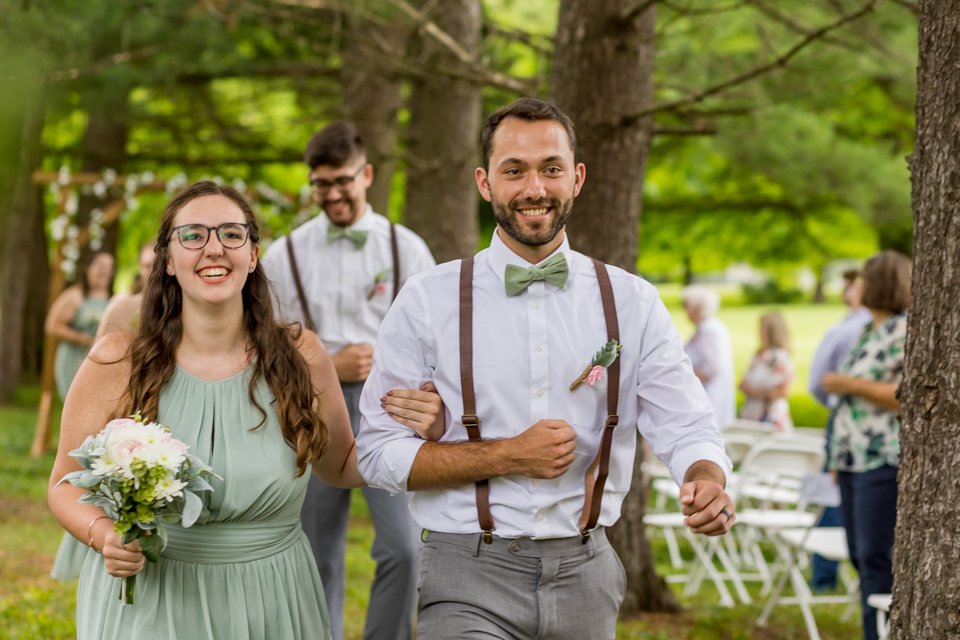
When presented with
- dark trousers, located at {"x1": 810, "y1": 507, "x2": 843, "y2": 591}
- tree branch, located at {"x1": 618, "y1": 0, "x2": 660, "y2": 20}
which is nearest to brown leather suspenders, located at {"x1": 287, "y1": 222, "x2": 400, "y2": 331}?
tree branch, located at {"x1": 618, "y1": 0, "x2": 660, "y2": 20}

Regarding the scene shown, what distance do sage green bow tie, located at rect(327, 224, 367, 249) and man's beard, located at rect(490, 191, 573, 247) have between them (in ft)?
7.73

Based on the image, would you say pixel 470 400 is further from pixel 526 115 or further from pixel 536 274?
pixel 526 115

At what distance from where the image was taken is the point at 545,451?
3250 mm

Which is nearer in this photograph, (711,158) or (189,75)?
(189,75)

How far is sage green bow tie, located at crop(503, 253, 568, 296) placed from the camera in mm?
3467

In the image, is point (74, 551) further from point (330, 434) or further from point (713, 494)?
point (713, 494)

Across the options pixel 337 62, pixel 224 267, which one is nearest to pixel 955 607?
pixel 224 267

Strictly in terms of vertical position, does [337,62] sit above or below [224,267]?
above

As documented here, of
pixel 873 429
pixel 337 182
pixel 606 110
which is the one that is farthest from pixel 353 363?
pixel 873 429

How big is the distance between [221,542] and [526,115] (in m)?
1.50

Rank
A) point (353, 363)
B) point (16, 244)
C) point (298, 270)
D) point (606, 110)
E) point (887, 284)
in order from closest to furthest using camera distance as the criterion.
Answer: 1. point (353, 363)
2. point (298, 270)
3. point (887, 284)
4. point (606, 110)
5. point (16, 244)

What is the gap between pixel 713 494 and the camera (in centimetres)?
312

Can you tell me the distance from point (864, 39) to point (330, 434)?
33.9 ft

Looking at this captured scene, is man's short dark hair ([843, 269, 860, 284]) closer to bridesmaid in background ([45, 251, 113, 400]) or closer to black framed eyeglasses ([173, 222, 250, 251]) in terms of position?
bridesmaid in background ([45, 251, 113, 400])
